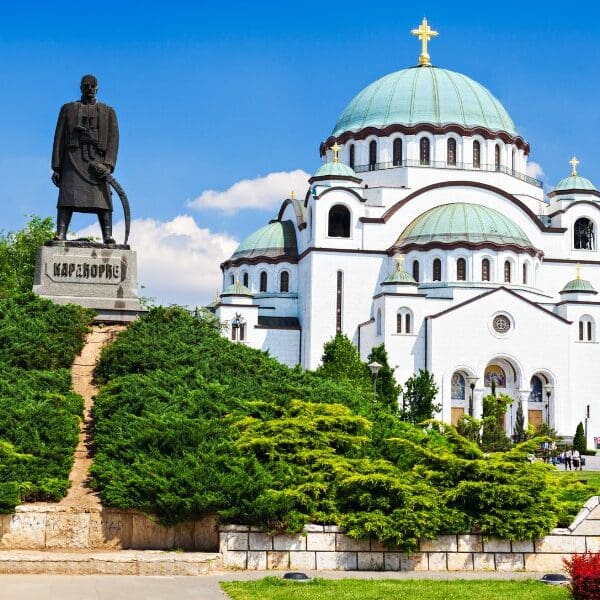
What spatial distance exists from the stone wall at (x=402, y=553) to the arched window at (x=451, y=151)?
48.5m

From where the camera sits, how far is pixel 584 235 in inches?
2378

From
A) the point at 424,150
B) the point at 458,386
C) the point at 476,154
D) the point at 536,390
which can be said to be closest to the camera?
the point at 458,386

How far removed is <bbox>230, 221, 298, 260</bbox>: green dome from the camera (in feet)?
199

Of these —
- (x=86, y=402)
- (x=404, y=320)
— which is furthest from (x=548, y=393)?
(x=86, y=402)

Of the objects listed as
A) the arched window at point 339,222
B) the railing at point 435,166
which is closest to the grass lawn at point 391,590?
the arched window at point 339,222

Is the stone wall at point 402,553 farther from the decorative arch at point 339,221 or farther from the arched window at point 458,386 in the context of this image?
the decorative arch at point 339,221

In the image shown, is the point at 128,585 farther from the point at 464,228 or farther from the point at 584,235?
the point at 584,235

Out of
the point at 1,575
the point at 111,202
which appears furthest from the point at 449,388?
the point at 1,575

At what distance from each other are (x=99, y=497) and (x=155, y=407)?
2164mm

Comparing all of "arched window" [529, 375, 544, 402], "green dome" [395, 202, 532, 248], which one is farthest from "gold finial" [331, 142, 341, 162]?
"arched window" [529, 375, 544, 402]

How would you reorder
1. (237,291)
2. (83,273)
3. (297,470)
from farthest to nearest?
1. (237,291)
2. (83,273)
3. (297,470)

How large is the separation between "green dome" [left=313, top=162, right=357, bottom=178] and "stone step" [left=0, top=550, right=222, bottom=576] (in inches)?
1832

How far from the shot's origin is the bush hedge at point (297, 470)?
11930mm

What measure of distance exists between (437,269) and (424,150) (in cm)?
873
